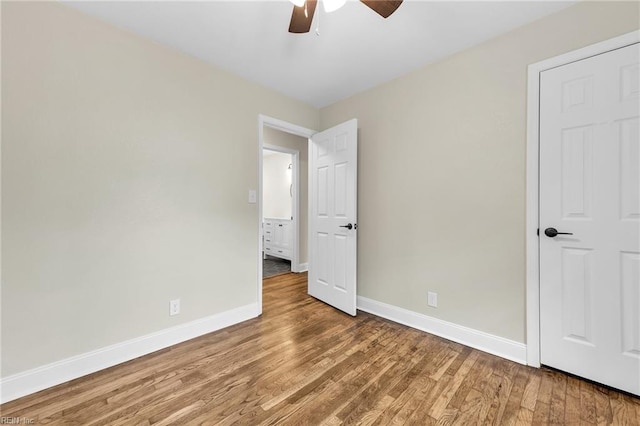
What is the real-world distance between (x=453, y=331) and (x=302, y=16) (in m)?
2.61

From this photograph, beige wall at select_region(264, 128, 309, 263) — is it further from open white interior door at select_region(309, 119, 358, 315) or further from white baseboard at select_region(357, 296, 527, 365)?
white baseboard at select_region(357, 296, 527, 365)

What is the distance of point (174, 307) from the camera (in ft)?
7.23

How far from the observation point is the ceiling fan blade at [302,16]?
1.47 m

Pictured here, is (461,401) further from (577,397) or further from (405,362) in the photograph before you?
(577,397)

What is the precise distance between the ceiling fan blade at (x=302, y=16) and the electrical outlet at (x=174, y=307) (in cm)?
225

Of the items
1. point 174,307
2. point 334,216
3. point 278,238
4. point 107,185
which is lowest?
point 174,307

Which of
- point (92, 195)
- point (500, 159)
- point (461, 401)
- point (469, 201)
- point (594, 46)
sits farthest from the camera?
point (469, 201)

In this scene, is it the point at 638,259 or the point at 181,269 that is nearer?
the point at 638,259

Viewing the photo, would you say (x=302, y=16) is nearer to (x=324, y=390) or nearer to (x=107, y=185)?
(x=107, y=185)

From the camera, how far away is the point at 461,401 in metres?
1.53

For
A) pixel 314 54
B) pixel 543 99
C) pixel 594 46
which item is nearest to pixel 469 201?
pixel 543 99

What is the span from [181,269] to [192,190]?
693 millimetres

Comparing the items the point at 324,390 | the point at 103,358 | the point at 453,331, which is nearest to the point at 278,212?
the point at 103,358

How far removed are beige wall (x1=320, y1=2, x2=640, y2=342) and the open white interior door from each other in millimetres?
223
